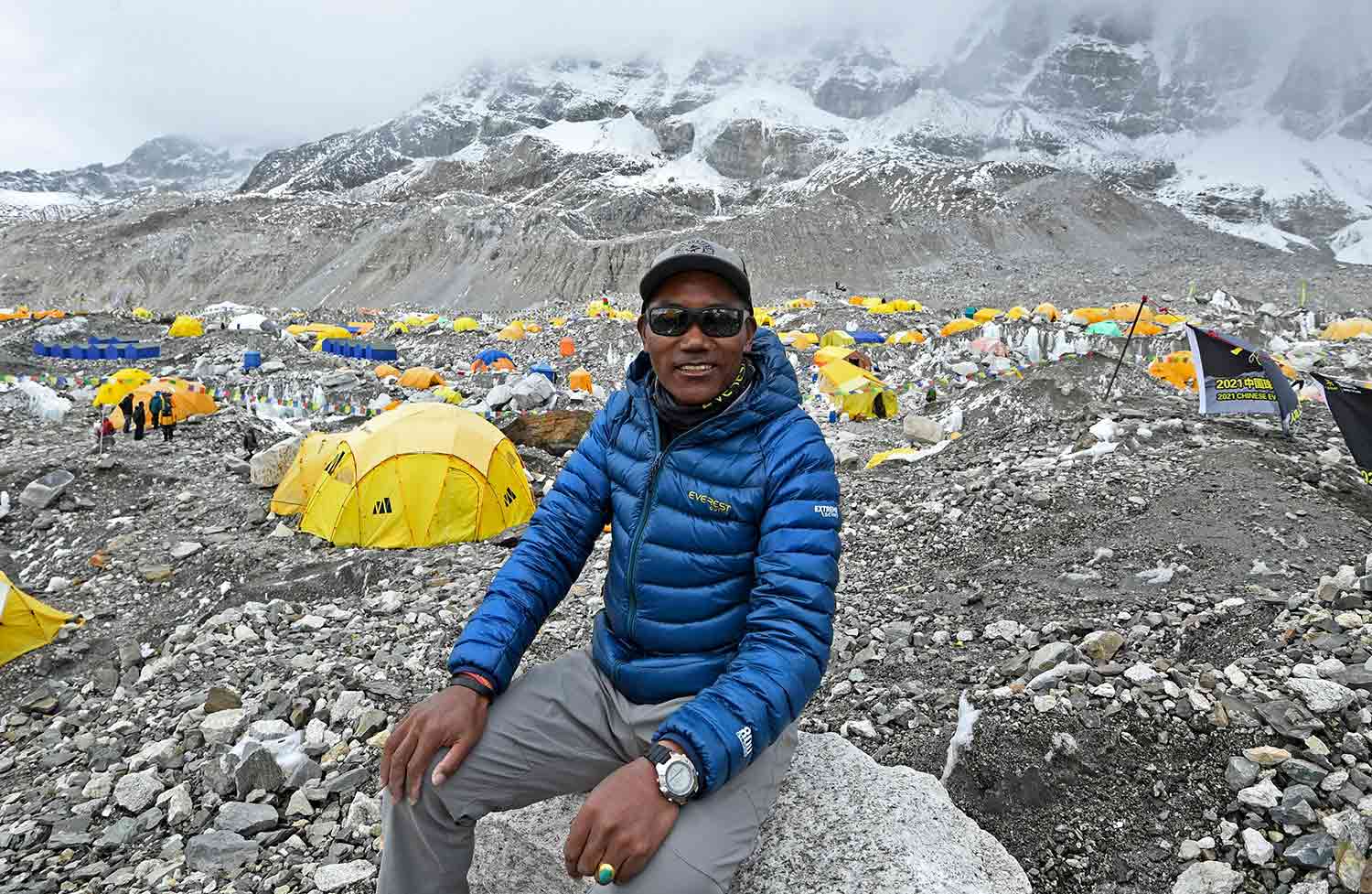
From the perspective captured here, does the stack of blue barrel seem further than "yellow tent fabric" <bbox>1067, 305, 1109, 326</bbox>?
No

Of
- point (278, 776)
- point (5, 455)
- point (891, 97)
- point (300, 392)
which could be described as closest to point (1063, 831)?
point (278, 776)

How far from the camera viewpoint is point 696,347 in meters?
2.21

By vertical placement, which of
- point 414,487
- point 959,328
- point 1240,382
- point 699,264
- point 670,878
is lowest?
point 959,328

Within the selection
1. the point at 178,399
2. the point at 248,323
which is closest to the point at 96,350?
the point at 248,323

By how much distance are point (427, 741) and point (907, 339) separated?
25.4m

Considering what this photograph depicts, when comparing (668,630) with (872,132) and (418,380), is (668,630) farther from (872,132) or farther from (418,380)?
(872,132)

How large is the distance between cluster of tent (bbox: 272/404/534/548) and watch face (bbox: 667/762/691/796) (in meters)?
6.24

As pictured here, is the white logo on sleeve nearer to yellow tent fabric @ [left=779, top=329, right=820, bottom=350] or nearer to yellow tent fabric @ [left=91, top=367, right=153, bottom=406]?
yellow tent fabric @ [left=91, top=367, right=153, bottom=406]

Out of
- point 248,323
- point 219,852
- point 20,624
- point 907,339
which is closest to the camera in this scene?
point 219,852

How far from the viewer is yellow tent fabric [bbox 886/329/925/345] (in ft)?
82.7

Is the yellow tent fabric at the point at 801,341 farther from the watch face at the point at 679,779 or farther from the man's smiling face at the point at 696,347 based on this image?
the watch face at the point at 679,779

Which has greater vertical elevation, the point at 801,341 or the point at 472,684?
the point at 472,684

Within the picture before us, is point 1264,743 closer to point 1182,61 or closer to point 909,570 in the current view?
point 909,570

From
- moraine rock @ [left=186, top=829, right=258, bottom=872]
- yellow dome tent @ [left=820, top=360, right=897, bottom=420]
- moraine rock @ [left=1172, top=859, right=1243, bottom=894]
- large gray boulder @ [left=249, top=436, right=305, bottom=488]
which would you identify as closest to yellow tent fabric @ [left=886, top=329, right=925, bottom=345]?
yellow dome tent @ [left=820, top=360, right=897, bottom=420]
